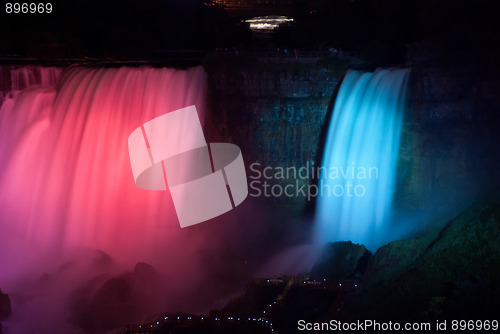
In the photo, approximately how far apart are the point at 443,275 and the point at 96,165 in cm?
1270

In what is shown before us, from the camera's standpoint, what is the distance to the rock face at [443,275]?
9.82 meters

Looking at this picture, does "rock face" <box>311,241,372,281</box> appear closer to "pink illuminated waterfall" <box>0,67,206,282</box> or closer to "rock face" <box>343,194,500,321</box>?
"rock face" <box>343,194,500,321</box>

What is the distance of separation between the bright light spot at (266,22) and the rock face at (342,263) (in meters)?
14.4

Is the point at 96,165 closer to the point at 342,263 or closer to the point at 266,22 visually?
the point at 342,263

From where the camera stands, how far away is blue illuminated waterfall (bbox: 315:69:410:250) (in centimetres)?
1548

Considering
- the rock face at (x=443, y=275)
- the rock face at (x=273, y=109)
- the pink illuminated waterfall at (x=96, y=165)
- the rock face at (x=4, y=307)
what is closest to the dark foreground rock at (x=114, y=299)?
the rock face at (x=4, y=307)

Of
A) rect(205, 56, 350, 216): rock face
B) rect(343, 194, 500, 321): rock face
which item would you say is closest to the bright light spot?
rect(205, 56, 350, 216): rock face

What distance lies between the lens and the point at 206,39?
2756 centimetres

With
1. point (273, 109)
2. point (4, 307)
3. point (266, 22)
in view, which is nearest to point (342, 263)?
point (273, 109)

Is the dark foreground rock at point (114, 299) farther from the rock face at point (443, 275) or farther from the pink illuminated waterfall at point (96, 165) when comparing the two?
the rock face at point (443, 275)

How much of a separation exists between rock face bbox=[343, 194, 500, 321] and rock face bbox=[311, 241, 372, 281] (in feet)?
2.61

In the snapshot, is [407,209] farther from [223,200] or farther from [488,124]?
Result: [223,200]

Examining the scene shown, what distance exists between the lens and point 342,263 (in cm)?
1369

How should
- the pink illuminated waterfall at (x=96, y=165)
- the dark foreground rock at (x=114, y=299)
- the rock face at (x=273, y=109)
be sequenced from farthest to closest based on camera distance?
the pink illuminated waterfall at (x=96, y=165) < the rock face at (x=273, y=109) < the dark foreground rock at (x=114, y=299)
